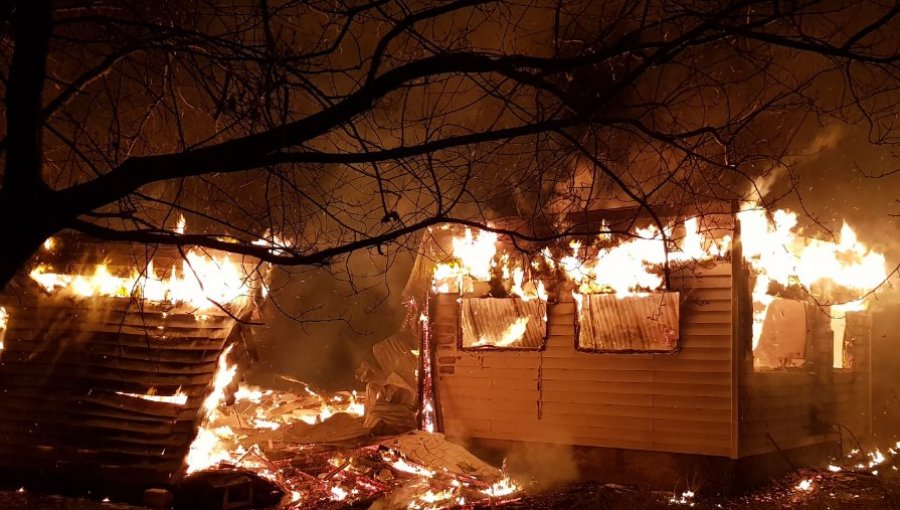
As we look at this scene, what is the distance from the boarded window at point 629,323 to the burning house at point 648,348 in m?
0.02

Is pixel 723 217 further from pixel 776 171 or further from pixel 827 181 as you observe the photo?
pixel 827 181

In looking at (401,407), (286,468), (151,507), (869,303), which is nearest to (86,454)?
(151,507)

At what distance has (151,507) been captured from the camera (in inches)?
357

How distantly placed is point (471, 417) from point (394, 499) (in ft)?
9.95

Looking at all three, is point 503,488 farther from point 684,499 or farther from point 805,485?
point 805,485

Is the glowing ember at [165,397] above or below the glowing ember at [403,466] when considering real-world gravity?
above

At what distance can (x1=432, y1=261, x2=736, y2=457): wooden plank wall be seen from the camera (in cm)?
1036

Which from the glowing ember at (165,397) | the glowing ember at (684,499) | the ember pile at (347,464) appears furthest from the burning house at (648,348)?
the glowing ember at (165,397)

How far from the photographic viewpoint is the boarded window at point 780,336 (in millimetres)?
12156

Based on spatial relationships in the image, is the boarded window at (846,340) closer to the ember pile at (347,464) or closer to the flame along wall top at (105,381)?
the ember pile at (347,464)

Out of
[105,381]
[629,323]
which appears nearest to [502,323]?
[629,323]

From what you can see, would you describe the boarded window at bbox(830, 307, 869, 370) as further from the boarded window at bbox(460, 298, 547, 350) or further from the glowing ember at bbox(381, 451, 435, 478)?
the glowing ember at bbox(381, 451, 435, 478)

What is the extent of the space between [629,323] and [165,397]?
720 centimetres

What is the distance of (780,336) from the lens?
12195 mm
